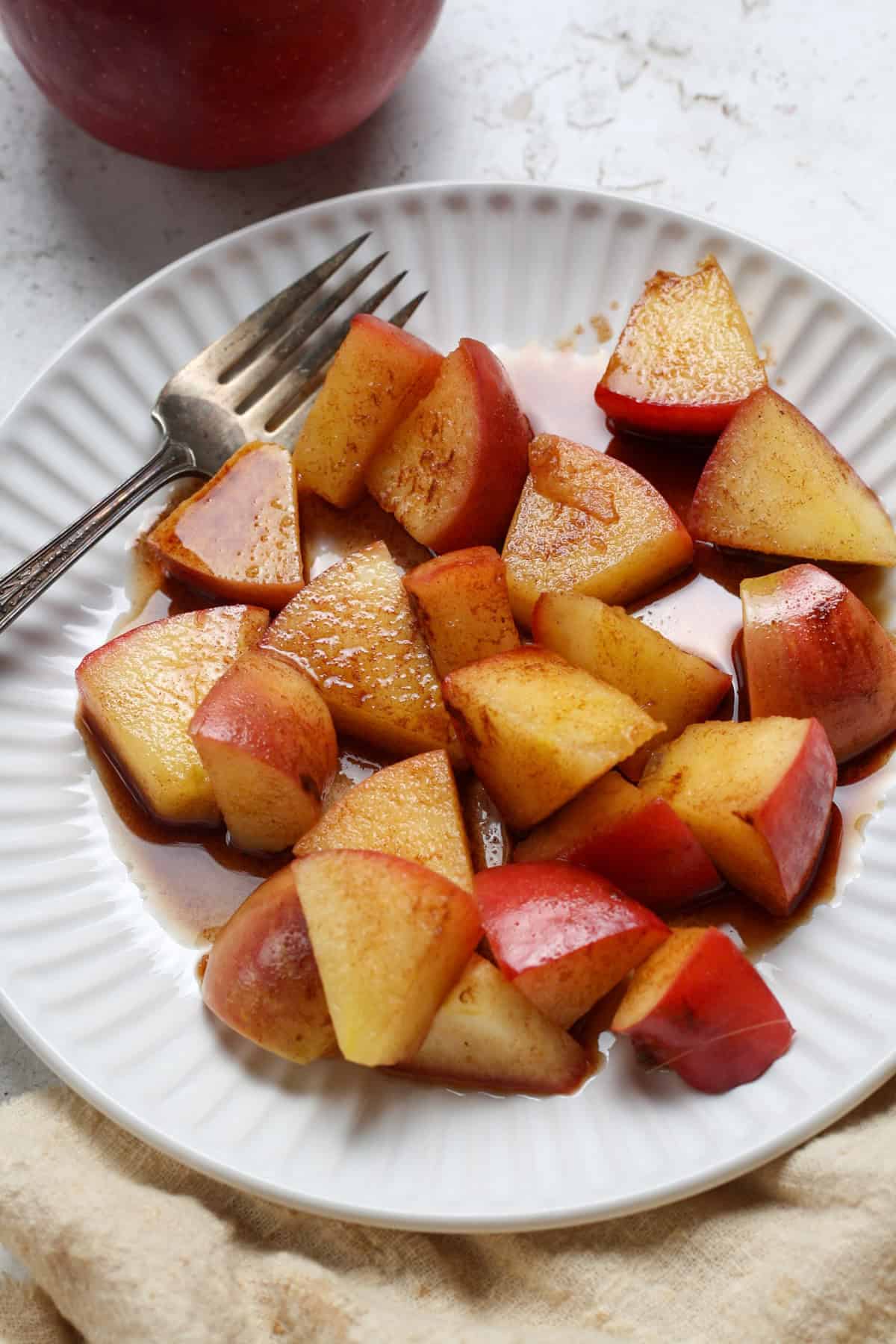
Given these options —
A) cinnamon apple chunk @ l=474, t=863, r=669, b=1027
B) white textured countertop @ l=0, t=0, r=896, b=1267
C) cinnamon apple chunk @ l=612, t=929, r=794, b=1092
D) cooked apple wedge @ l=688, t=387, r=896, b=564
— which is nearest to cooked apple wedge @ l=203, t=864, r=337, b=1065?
cinnamon apple chunk @ l=474, t=863, r=669, b=1027

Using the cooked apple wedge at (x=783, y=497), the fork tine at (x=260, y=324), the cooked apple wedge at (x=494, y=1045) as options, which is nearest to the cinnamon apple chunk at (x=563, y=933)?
the cooked apple wedge at (x=494, y=1045)

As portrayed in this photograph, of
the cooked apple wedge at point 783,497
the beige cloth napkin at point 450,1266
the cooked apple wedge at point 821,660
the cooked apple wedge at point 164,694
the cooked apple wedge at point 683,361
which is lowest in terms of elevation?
the beige cloth napkin at point 450,1266

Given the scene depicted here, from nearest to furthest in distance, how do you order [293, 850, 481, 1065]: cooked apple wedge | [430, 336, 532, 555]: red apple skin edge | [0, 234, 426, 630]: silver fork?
[293, 850, 481, 1065]: cooked apple wedge
[430, 336, 532, 555]: red apple skin edge
[0, 234, 426, 630]: silver fork

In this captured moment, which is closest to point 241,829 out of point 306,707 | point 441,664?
point 306,707

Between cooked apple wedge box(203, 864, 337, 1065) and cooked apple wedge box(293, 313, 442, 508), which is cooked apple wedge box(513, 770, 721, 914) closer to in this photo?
cooked apple wedge box(203, 864, 337, 1065)

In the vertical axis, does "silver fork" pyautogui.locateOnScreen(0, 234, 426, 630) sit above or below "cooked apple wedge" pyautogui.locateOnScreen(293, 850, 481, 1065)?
above

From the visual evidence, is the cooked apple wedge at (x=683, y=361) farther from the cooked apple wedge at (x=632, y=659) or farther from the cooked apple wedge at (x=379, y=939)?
the cooked apple wedge at (x=379, y=939)
